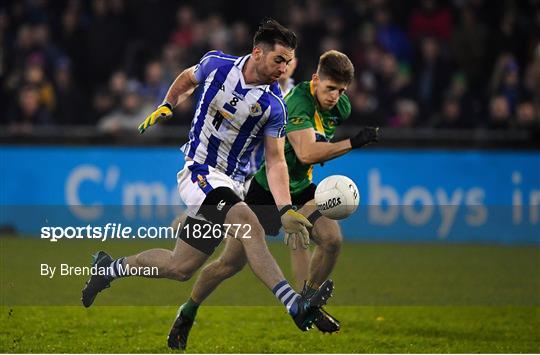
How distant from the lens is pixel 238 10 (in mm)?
17062

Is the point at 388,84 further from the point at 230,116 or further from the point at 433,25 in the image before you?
the point at 230,116

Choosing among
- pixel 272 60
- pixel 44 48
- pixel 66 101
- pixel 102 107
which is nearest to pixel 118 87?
pixel 102 107

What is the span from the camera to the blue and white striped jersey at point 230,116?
24.7 ft

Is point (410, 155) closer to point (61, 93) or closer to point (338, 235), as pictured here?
point (61, 93)

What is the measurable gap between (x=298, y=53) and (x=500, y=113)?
297 cm

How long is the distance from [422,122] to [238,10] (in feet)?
11.4

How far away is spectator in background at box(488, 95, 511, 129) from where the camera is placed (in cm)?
1493

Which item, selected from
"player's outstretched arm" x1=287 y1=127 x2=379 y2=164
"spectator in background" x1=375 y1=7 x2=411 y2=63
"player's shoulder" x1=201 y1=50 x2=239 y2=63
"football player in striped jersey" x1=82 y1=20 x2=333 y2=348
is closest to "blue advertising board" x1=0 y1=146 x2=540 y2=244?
"spectator in background" x1=375 y1=7 x2=411 y2=63

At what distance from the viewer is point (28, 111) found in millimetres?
14945

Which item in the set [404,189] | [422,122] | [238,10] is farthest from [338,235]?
[238,10]

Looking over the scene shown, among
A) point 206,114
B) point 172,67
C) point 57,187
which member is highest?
point 206,114

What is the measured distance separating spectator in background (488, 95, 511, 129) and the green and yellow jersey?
21.6 ft
